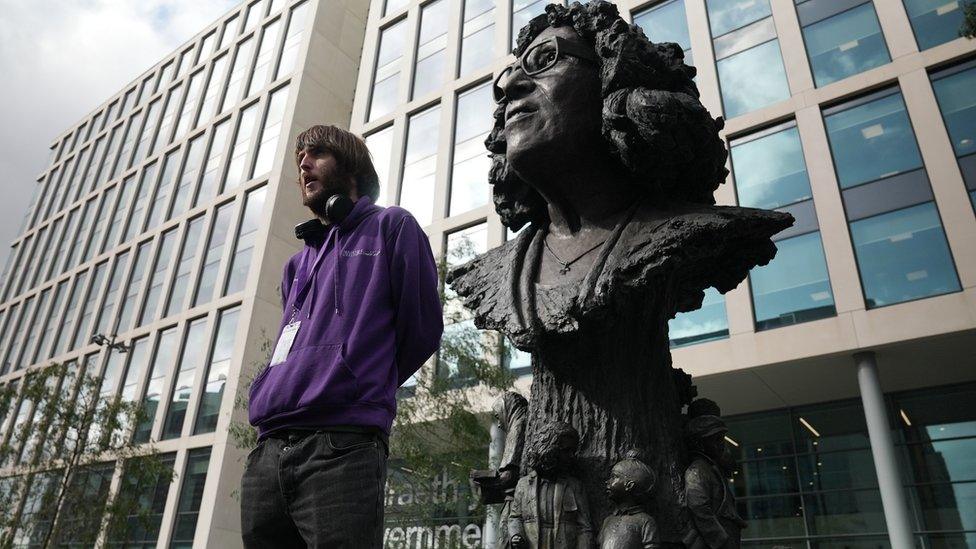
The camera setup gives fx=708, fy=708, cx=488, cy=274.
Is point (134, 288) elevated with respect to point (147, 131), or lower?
lower

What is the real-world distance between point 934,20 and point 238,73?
28.0 meters

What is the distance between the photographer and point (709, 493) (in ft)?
7.23

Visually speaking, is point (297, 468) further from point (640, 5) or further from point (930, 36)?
point (640, 5)

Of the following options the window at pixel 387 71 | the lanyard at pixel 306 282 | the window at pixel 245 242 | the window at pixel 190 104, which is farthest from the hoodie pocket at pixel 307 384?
the window at pixel 190 104

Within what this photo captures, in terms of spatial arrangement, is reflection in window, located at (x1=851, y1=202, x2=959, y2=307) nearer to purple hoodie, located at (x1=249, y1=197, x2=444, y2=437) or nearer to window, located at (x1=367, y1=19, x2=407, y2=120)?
purple hoodie, located at (x1=249, y1=197, x2=444, y2=437)

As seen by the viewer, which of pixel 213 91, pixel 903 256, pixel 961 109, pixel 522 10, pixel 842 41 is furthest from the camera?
pixel 213 91

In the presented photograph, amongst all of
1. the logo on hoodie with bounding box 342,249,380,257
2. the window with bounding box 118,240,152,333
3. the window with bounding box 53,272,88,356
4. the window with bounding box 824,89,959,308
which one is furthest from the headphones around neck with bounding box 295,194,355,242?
the window with bounding box 53,272,88,356

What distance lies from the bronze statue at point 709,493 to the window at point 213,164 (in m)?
29.7

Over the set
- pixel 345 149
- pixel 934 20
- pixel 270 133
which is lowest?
pixel 345 149

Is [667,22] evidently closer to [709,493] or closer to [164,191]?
[709,493]

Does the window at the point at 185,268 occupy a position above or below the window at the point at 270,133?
below

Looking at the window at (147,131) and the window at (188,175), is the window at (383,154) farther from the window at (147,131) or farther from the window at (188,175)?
the window at (147,131)

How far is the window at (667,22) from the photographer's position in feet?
57.2

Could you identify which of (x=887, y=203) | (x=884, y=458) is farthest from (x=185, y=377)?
(x=887, y=203)
